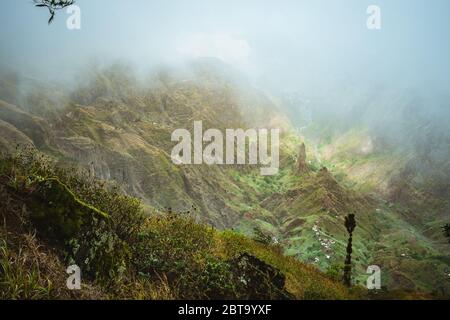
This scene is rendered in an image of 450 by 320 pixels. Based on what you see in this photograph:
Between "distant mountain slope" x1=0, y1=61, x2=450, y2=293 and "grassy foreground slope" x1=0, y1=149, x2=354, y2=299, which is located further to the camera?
"distant mountain slope" x1=0, y1=61, x2=450, y2=293

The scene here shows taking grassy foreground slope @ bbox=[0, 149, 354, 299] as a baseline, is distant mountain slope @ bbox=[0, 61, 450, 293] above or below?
above

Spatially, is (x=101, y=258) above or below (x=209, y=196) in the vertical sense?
below

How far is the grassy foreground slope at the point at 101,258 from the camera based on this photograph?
7730 mm

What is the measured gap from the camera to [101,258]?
27.8ft

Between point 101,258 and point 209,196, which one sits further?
point 209,196

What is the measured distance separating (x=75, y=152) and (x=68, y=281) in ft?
421

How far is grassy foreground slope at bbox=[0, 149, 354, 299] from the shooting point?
25.4ft

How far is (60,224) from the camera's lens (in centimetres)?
847

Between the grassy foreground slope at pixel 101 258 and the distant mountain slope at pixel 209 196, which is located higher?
the distant mountain slope at pixel 209 196

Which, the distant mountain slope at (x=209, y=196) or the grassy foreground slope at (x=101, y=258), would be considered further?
the distant mountain slope at (x=209, y=196)

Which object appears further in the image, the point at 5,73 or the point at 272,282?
the point at 5,73
